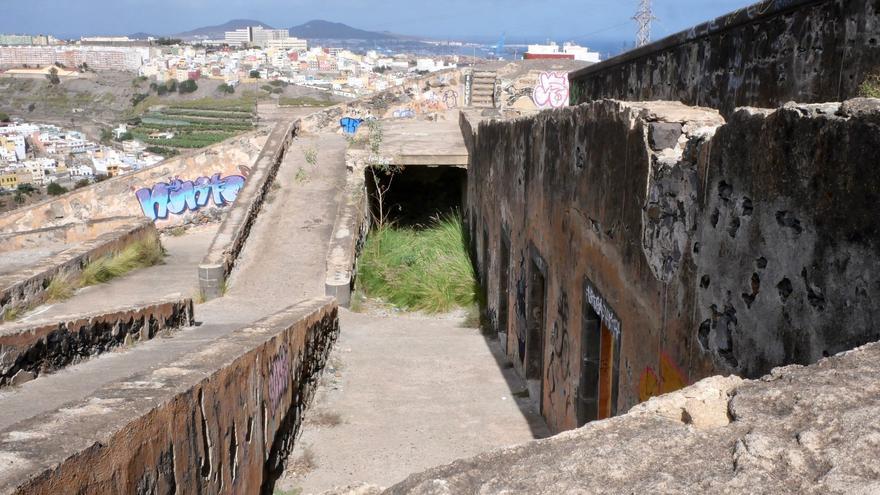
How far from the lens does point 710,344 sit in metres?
3.53

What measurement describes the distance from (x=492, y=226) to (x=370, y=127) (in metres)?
7.33

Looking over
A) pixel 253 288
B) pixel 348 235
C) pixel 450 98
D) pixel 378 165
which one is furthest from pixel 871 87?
pixel 450 98

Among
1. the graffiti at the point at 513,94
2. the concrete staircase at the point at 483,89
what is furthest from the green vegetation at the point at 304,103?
the graffiti at the point at 513,94

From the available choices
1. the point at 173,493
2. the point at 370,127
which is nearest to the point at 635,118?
the point at 173,493

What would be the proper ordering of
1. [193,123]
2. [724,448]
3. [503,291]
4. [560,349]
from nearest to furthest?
Answer: 1. [724,448]
2. [560,349]
3. [503,291]
4. [193,123]

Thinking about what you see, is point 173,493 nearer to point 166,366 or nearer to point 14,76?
point 166,366

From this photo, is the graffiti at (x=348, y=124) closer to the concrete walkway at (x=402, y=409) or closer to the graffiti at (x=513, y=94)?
the graffiti at (x=513, y=94)

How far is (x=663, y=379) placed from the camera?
415 cm

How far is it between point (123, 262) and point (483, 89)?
48.3 feet

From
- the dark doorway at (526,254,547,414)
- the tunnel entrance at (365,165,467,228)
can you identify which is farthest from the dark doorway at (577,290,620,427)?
the tunnel entrance at (365,165,467,228)

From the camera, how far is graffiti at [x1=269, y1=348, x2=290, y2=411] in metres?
6.32

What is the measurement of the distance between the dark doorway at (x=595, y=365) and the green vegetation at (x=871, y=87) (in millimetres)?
2263

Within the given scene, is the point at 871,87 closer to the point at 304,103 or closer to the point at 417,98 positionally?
the point at 417,98

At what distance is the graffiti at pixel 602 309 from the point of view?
5018 millimetres
